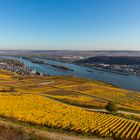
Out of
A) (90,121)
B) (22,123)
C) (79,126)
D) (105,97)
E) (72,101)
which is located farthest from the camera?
(105,97)

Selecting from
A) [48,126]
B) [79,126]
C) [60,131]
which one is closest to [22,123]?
[48,126]

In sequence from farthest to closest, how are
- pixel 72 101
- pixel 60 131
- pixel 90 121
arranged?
pixel 72 101 → pixel 90 121 → pixel 60 131

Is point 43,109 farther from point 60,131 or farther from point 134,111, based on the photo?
point 134,111

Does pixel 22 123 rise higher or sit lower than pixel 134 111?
higher

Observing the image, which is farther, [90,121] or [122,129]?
[90,121]

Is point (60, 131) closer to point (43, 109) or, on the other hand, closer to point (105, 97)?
point (43, 109)

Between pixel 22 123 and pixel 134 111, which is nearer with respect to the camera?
pixel 22 123

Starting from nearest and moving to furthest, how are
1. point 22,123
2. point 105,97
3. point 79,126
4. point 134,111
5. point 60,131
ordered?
point 60,131 < point 22,123 < point 79,126 < point 134,111 < point 105,97

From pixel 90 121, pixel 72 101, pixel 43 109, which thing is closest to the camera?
pixel 90 121

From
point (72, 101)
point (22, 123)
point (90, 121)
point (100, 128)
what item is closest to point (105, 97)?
point (72, 101)
